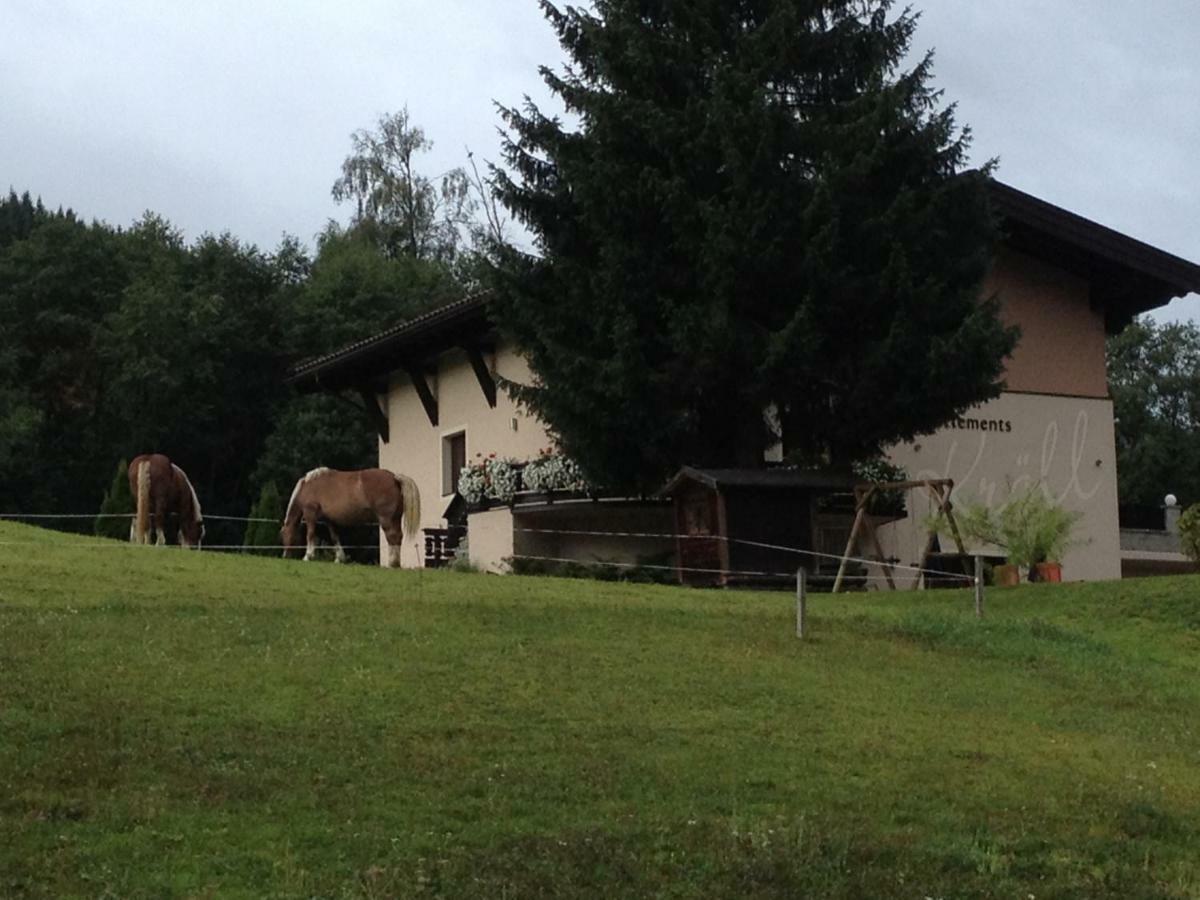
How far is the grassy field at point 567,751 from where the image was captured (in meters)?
9.78

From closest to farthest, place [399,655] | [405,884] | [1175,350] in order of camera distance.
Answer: [405,884], [399,655], [1175,350]

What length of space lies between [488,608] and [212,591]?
3119 millimetres

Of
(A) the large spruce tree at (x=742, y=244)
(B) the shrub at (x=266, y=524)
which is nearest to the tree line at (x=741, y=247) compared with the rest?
(A) the large spruce tree at (x=742, y=244)

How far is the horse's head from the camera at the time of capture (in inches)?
1182

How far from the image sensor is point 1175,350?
72.6 meters

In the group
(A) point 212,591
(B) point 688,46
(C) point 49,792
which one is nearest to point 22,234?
(B) point 688,46

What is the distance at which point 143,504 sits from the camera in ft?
95.6

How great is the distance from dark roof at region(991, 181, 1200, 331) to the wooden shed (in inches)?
279

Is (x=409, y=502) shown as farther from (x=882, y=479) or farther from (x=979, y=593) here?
(x=979, y=593)

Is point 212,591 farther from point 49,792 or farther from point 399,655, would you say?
point 49,792

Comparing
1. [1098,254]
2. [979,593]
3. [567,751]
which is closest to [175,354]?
[1098,254]

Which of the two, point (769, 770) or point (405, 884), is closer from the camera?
point (405, 884)

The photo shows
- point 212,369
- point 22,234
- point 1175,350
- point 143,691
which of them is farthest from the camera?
point 1175,350

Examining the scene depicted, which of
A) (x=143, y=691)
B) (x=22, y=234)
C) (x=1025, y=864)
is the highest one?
(x=22, y=234)
